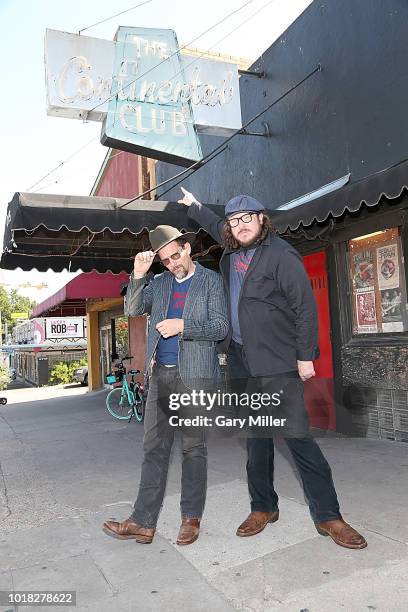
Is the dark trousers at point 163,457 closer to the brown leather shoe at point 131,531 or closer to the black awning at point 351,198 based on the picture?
the brown leather shoe at point 131,531

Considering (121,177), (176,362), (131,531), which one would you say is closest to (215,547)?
(131,531)

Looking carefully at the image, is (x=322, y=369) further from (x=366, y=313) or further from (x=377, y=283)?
(x=377, y=283)

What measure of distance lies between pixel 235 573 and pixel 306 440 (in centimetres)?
82

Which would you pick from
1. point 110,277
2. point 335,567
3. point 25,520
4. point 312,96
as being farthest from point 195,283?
point 110,277

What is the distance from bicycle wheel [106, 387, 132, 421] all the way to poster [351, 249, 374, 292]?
5372 mm

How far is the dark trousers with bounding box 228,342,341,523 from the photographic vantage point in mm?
2986

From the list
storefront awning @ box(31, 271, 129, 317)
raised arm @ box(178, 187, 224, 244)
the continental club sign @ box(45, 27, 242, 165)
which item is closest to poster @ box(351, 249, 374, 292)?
the continental club sign @ box(45, 27, 242, 165)

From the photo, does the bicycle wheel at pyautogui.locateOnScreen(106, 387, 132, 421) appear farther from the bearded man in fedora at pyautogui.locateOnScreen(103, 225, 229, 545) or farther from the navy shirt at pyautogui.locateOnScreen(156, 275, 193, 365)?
the navy shirt at pyautogui.locateOnScreen(156, 275, 193, 365)

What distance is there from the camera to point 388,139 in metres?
5.82

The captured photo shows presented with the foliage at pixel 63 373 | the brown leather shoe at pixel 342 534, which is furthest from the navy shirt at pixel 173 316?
the foliage at pixel 63 373

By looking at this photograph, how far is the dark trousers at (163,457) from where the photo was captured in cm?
325

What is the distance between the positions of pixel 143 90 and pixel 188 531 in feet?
20.4

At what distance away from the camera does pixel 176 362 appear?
3258 millimetres

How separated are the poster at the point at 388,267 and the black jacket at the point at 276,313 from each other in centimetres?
338
